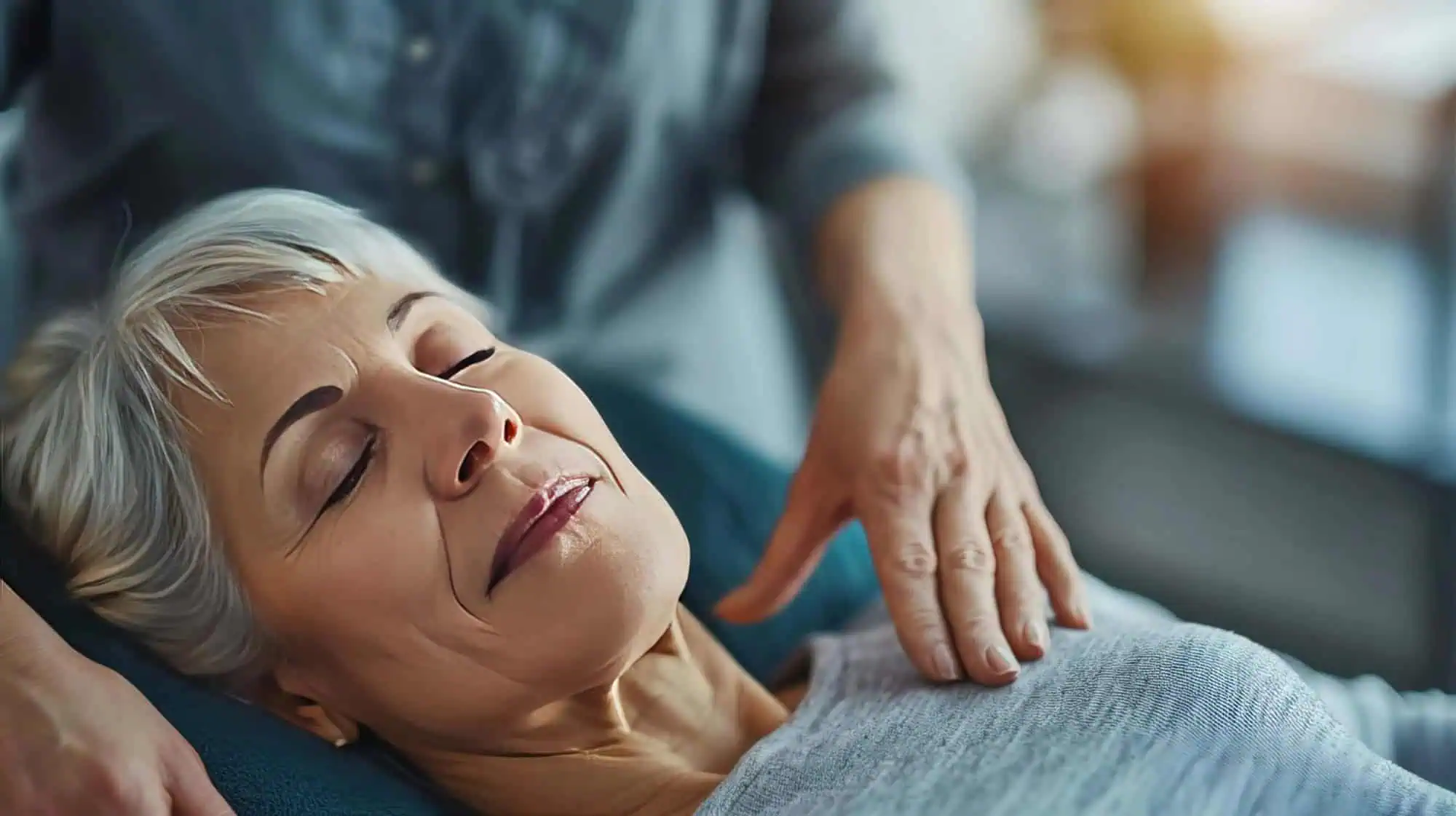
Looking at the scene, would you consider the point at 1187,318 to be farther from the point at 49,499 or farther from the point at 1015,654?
the point at 49,499

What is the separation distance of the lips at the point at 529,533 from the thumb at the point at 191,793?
0.10 meters

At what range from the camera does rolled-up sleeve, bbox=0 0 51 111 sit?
1.55 ft

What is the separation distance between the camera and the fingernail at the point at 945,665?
0.46m

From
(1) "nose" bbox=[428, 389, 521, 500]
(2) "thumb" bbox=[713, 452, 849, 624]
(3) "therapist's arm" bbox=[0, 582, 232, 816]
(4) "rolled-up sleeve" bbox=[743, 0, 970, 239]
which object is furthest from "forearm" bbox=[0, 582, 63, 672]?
(4) "rolled-up sleeve" bbox=[743, 0, 970, 239]

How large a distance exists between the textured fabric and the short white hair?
17cm

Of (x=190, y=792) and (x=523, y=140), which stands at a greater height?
(x=523, y=140)

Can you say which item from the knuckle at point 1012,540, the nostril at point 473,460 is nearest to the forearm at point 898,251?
the knuckle at point 1012,540

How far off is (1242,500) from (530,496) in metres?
0.37

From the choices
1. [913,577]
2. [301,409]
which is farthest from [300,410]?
[913,577]

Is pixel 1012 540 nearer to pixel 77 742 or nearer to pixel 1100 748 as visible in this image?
pixel 1100 748

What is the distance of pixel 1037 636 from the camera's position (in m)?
0.47

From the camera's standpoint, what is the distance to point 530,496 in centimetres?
41

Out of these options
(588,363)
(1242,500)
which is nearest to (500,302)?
(588,363)

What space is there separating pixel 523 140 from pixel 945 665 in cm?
26
